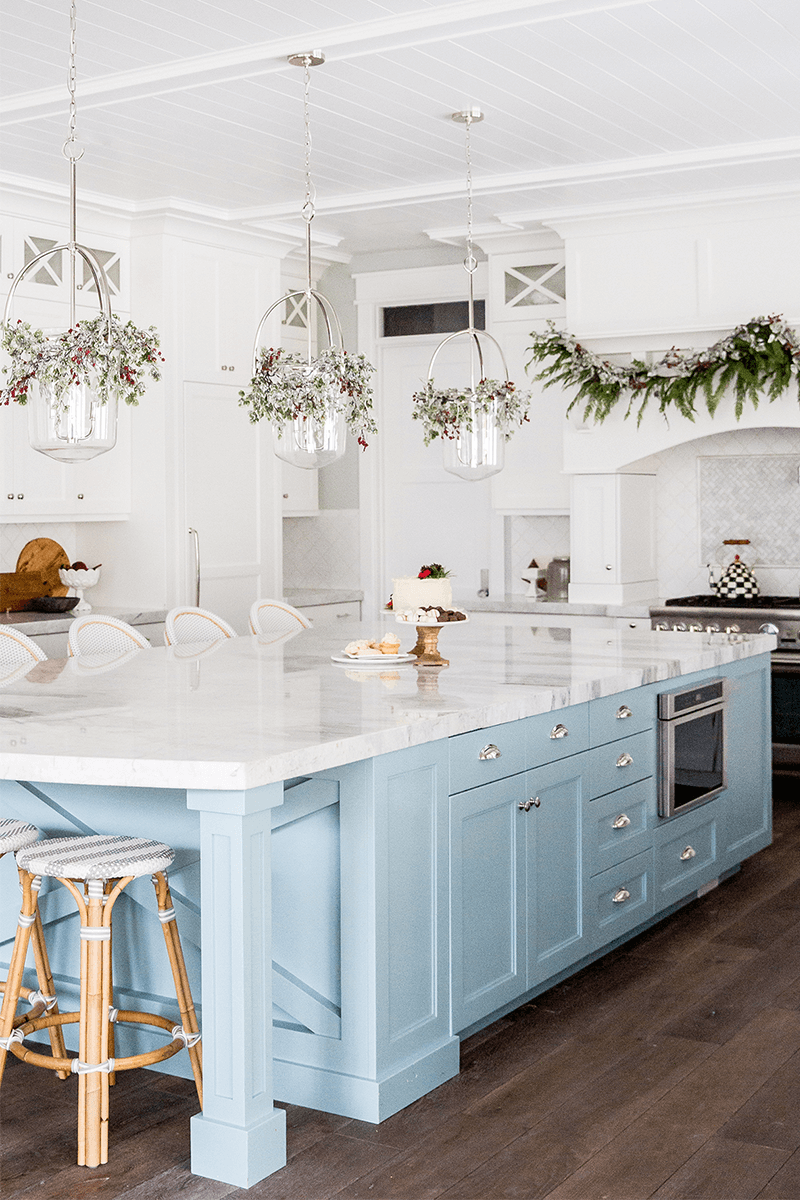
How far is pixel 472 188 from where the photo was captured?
19.6 ft

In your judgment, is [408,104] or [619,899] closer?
[619,899]

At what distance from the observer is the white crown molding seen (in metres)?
3.89

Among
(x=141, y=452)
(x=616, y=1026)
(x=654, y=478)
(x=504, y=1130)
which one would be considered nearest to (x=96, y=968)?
(x=504, y=1130)

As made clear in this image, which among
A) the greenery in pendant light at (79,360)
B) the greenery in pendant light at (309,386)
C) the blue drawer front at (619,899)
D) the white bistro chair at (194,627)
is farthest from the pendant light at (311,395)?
the blue drawer front at (619,899)

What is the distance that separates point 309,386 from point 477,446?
0.83 meters

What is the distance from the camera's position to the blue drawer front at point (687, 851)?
427 cm

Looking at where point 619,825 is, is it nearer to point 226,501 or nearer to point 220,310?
point 226,501

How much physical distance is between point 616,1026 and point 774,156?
3.64 m

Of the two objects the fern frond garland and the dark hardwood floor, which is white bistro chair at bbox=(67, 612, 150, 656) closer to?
the dark hardwood floor

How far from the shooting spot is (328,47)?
416cm

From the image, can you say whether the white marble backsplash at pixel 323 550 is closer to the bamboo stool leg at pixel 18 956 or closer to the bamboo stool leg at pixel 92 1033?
the bamboo stool leg at pixel 18 956

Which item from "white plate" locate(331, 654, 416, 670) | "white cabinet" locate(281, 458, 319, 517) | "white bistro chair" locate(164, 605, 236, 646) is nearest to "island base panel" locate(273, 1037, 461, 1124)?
"white plate" locate(331, 654, 416, 670)

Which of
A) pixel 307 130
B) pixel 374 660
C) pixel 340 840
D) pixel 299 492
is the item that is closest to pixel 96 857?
pixel 340 840

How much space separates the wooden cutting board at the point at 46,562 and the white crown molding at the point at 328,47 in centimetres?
222
